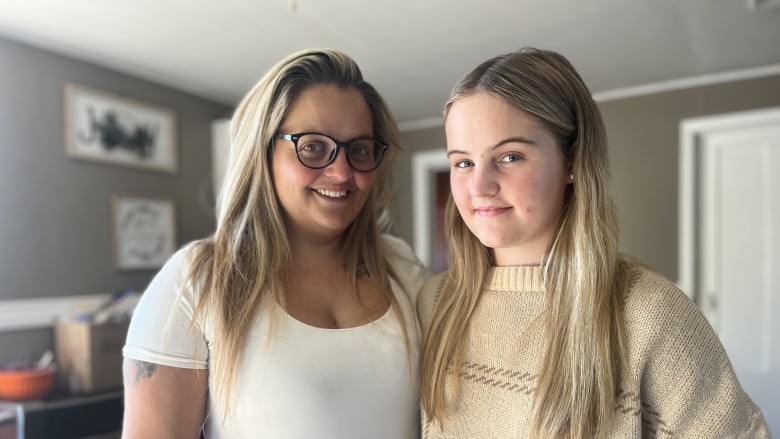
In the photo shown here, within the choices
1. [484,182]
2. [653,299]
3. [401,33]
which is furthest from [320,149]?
[401,33]

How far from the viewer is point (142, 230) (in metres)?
2.79

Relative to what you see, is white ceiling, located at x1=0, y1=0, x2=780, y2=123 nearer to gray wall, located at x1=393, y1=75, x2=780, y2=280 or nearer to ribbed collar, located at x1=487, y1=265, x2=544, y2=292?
gray wall, located at x1=393, y1=75, x2=780, y2=280

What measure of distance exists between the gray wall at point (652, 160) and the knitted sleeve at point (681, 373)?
228cm

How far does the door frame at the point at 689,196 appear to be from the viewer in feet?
9.91

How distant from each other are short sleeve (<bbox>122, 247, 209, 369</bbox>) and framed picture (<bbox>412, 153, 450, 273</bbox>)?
310 centimetres

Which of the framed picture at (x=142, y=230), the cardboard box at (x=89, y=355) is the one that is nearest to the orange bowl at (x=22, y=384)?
the cardboard box at (x=89, y=355)

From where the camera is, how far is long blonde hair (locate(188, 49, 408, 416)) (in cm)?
90

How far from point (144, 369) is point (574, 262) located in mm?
741

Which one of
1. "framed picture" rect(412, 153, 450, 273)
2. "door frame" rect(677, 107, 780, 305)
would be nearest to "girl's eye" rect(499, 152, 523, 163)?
"door frame" rect(677, 107, 780, 305)

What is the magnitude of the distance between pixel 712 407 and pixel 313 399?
0.62 meters

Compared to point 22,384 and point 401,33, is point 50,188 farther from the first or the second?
point 401,33

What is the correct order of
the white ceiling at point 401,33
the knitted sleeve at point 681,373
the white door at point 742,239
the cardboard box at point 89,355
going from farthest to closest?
the white door at point 742,239, the cardboard box at point 89,355, the white ceiling at point 401,33, the knitted sleeve at point 681,373

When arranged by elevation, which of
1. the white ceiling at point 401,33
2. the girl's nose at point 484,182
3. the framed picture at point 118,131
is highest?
the white ceiling at point 401,33

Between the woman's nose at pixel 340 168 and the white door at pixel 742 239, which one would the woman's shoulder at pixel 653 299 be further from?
the white door at pixel 742 239
